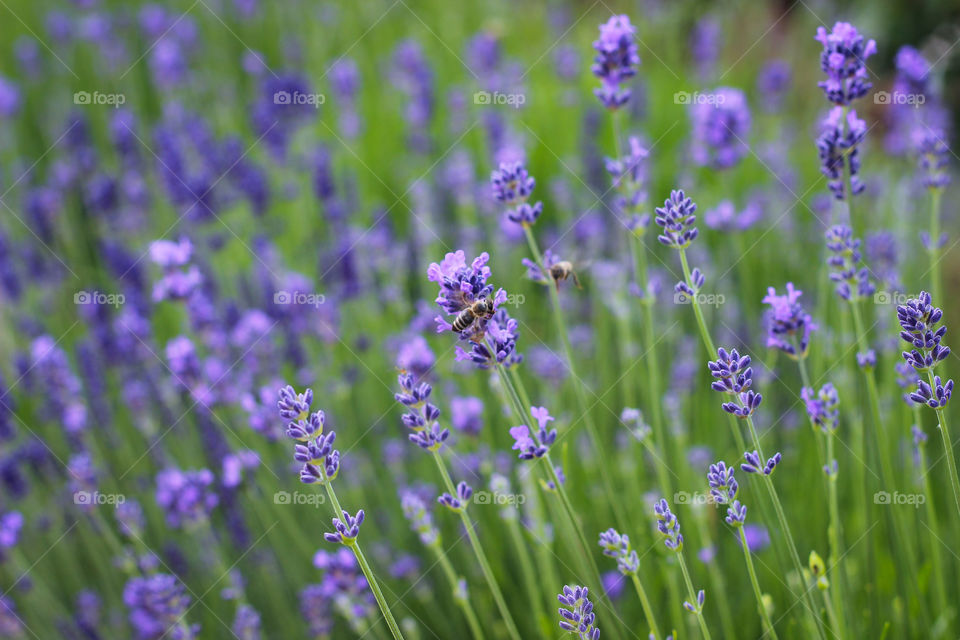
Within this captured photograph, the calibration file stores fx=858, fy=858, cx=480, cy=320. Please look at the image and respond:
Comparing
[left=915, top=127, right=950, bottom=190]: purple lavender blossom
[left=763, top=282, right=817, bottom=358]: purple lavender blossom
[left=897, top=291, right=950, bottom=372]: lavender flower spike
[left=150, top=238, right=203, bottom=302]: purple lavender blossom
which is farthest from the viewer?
[left=150, top=238, right=203, bottom=302]: purple lavender blossom

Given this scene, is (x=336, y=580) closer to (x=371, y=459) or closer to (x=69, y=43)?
(x=371, y=459)

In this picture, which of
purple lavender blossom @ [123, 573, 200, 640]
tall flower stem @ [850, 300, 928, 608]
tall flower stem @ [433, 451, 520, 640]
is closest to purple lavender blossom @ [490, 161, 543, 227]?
tall flower stem @ [433, 451, 520, 640]

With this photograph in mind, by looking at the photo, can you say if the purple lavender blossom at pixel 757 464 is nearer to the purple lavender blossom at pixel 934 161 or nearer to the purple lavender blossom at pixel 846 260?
the purple lavender blossom at pixel 846 260

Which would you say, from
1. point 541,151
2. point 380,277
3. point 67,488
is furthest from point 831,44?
point 541,151

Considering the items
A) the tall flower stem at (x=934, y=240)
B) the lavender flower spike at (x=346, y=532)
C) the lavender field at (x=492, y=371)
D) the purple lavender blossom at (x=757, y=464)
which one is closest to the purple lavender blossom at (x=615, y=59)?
the lavender field at (x=492, y=371)

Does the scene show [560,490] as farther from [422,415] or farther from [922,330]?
[922,330]

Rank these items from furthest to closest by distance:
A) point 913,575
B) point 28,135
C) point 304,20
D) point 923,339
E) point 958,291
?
point 304,20
point 28,135
point 958,291
point 913,575
point 923,339

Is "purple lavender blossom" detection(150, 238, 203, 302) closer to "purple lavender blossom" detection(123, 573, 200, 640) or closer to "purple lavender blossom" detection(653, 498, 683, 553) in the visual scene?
"purple lavender blossom" detection(123, 573, 200, 640)

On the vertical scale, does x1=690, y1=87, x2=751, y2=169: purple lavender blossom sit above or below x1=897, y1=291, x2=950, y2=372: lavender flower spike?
above

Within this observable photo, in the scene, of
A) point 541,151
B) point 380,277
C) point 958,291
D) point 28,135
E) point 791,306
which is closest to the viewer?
point 791,306
